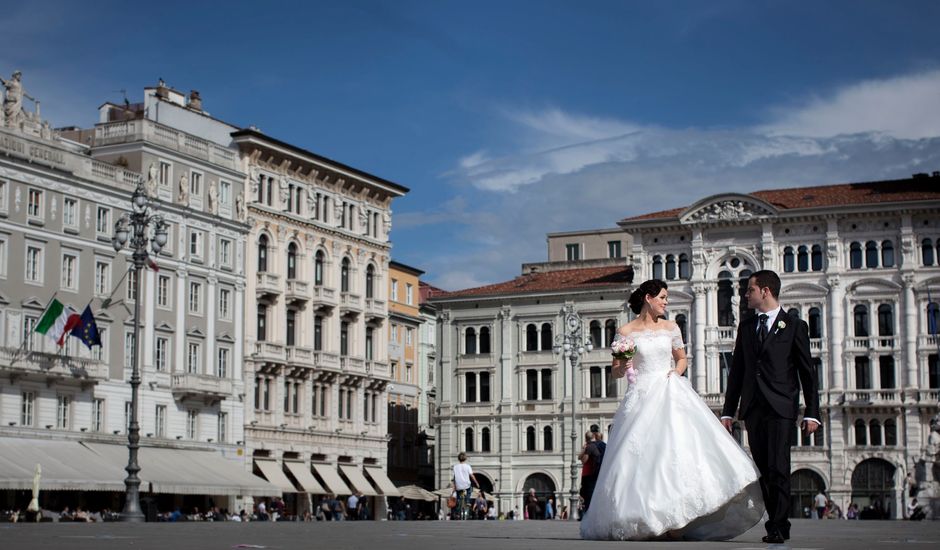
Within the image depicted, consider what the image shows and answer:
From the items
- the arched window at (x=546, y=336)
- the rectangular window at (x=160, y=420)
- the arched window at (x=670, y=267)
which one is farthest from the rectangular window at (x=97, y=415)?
the arched window at (x=670, y=267)

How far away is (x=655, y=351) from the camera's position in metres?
14.8

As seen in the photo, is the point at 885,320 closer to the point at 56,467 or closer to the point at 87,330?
the point at 87,330

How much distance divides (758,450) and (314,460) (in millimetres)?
58107

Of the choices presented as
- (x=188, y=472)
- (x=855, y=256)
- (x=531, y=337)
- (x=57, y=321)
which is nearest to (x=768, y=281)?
(x=57, y=321)

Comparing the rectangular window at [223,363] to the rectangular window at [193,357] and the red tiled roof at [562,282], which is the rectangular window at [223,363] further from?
the red tiled roof at [562,282]

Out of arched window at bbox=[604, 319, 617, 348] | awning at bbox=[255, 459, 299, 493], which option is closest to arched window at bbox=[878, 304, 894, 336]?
arched window at bbox=[604, 319, 617, 348]

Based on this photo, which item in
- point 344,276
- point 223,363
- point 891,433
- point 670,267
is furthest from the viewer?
point 670,267

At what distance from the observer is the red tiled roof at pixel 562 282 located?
8250 cm

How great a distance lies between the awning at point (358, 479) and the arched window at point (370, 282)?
26.4 ft

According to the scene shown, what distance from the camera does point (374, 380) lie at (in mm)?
75250

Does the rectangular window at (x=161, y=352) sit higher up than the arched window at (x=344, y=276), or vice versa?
the arched window at (x=344, y=276)

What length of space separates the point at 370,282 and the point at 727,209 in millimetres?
18142

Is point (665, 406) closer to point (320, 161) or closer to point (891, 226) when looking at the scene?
point (320, 161)

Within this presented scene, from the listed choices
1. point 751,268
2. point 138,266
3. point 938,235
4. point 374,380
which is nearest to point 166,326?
point 374,380
